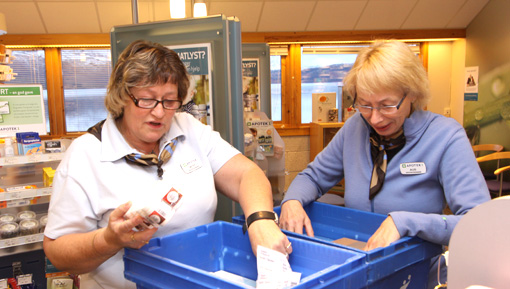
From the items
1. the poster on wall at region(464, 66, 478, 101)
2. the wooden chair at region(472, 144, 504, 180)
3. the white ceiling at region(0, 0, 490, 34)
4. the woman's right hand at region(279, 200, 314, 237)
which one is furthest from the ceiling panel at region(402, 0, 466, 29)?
the woman's right hand at region(279, 200, 314, 237)

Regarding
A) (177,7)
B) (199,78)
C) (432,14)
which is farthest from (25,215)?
(432,14)

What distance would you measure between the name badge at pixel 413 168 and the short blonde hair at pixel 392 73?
25cm

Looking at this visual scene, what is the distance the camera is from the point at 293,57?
734 cm

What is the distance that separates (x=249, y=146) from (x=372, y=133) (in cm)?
193

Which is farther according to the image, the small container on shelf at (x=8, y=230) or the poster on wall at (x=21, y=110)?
the poster on wall at (x=21, y=110)

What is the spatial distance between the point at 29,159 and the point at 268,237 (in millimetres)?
1809

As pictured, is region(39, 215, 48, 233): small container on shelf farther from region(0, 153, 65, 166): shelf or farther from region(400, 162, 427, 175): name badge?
region(400, 162, 427, 175): name badge

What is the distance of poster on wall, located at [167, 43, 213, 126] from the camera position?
2.39 meters

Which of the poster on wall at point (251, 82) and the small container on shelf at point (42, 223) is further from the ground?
the poster on wall at point (251, 82)

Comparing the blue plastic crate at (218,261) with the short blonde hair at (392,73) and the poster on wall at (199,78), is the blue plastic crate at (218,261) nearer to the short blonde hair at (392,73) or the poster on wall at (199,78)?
the short blonde hair at (392,73)

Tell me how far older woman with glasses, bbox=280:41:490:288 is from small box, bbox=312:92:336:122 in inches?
219

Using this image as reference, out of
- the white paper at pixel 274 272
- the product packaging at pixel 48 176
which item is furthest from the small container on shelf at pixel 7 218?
the white paper at pixel 274 272

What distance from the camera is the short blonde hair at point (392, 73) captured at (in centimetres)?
168

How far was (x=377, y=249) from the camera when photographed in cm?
126
